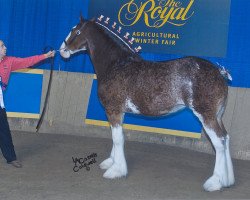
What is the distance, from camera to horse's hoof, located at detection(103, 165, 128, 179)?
5922mm

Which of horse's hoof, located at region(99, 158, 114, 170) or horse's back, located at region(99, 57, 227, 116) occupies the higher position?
horse's back, located at region(99, 57, 227, 116)

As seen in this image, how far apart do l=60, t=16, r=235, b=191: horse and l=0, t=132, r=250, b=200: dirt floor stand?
0.27 metres

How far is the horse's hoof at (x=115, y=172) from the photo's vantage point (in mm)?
5922

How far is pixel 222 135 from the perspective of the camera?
5535mm

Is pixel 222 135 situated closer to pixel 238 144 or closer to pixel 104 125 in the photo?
pixel 238 144

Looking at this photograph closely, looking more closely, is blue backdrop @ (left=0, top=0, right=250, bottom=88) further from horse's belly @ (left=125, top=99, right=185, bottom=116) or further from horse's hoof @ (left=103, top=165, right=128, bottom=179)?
horse's hoof @ (left=103, top=165, right=128, bottom=179)

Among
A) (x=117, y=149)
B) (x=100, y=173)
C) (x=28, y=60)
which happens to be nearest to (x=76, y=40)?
(x=28, y=60)

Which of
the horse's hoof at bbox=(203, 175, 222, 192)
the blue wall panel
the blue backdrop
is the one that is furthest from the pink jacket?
the horse's hoof at bbox=(203, 175, 222, 192)

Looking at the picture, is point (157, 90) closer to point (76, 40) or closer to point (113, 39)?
point (113, 39)

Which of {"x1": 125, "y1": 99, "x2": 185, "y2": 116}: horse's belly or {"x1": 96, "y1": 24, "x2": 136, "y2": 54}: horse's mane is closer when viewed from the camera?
{"x1": 125, "y1": 99, "x2": 185, "y2": 116}: horse's belly

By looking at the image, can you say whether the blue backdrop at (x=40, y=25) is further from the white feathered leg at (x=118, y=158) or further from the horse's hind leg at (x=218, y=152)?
the horse's hind leg at (x=218, y=152)

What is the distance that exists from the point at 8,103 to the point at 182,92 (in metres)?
4.25

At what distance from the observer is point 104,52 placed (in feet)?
20.7

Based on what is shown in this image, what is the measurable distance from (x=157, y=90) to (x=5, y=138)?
2248 mm
